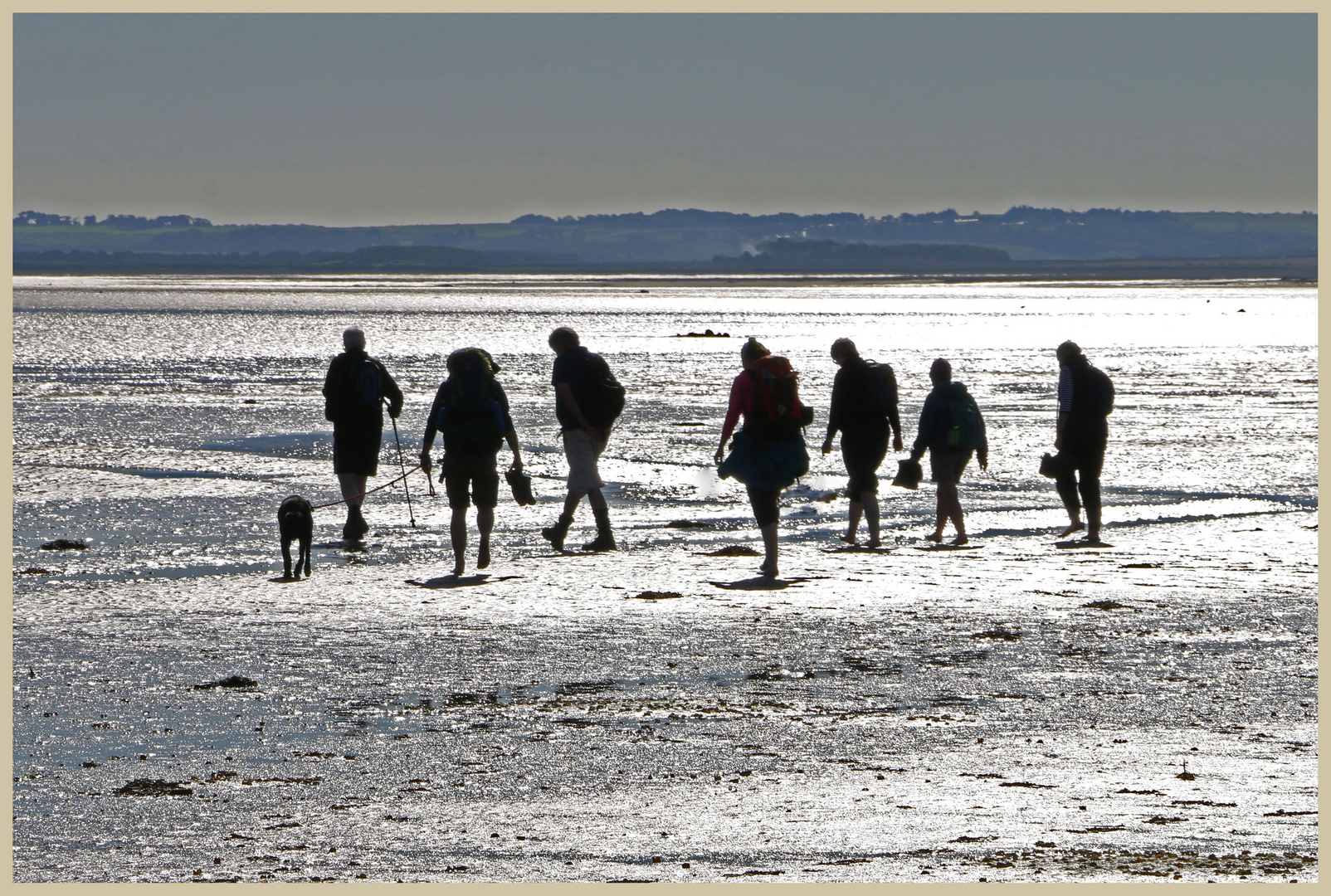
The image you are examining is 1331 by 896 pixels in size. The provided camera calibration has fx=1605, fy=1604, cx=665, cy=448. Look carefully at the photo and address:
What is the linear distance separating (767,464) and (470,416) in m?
2.12

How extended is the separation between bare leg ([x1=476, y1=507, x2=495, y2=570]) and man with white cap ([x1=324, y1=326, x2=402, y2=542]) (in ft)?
6.06

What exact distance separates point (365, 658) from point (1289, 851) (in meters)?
4.76

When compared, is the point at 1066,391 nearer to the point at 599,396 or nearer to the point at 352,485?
the point at 599,396

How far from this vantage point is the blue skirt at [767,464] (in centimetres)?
1120

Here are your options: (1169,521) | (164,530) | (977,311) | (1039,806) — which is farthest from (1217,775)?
(977,311)

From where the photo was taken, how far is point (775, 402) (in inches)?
441

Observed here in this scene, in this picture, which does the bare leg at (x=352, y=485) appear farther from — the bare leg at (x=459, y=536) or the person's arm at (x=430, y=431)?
the bare leg at (x=459, y=536)

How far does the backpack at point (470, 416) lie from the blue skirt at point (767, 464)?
1.67 m

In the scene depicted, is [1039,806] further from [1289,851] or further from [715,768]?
[715,768]

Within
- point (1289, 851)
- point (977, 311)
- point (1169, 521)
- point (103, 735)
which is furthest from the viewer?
point (977, 311)

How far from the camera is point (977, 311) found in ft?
292

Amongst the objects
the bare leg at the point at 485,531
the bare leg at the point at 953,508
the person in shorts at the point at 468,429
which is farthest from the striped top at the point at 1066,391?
the bare leg at the point at 485,531

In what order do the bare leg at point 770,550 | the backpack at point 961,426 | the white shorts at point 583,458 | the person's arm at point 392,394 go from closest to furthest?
the bare leg at point 770,550, the white shorts at point 583,458, the backpack at point 961,426, the person's arm at point 392,394

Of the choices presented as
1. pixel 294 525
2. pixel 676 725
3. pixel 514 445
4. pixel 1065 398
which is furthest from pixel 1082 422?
pixel 676 725
